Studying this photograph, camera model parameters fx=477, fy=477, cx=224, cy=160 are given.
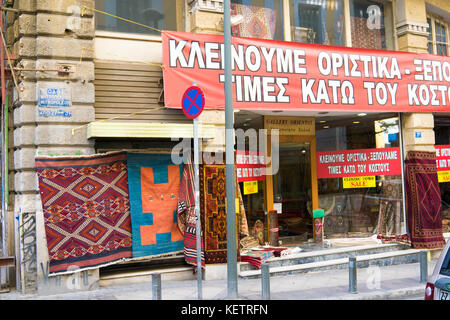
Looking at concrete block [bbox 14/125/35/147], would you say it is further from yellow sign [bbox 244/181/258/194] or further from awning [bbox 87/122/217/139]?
yellow sign [bbox 244/181/258/194]

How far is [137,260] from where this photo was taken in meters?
10.3

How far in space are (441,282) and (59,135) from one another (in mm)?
7403

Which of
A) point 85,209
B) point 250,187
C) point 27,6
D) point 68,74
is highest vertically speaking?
point 27,6

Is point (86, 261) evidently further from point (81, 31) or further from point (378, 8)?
point (378, 8)

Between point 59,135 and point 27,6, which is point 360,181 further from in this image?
point 27,6

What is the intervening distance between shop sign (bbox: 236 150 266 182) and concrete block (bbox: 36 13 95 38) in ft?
15.4

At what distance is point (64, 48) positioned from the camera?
9820 millimetres

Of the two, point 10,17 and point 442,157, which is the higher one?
point 10,17

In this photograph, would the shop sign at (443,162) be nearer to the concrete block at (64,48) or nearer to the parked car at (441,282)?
the parked car at (441,282)

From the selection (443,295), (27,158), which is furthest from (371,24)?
(443,295)

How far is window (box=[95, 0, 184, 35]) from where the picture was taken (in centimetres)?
1050

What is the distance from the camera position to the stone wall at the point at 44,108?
9461mm

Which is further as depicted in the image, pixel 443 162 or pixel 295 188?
pixel 443 162
